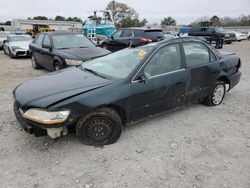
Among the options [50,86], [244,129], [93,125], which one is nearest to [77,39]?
[50,86]

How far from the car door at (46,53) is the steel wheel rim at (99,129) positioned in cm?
431

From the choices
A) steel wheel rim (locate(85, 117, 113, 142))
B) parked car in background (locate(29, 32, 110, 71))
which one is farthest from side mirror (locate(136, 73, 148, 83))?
parked car in background (locate(29, 32, 110, 71))

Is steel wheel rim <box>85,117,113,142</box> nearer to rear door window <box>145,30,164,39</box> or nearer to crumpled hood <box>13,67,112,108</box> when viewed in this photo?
crumpled hood <box>13,67,112,108</box>

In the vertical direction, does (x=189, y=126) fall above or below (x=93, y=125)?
below

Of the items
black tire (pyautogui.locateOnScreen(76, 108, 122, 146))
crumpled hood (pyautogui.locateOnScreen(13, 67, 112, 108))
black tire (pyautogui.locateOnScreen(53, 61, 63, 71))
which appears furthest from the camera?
black tire (pyautogui.locateOnScreen(53, 61, 63, 71))

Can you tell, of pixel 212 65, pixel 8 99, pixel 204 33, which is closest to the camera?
pixel 212 65

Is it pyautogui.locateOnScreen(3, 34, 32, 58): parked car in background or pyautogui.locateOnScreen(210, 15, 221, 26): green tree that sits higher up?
pyautogui.locateOnScreen(210, 15, 221, 26): green tree

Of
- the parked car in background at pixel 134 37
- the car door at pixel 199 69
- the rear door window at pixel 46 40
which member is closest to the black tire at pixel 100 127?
the car door at pixel 199 69

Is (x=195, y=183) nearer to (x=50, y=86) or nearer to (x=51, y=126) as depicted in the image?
(x=51, y=126)

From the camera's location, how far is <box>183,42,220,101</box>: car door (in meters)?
3.97

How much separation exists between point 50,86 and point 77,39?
4.45 meters

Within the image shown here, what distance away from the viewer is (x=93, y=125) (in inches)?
121

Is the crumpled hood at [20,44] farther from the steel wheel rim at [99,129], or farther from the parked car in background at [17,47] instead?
the steel wheel rim at [99,129]

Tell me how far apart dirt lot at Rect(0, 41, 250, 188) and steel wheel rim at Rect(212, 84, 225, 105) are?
0.54m
